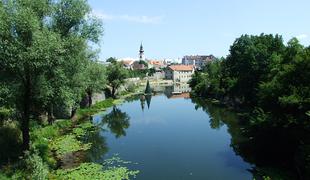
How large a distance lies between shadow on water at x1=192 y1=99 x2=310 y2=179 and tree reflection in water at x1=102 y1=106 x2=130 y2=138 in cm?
1458

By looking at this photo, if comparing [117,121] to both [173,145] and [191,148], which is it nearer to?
[173,145]

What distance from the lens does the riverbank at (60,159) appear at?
2194cm

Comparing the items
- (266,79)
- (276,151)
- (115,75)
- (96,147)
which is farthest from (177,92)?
(276,151)

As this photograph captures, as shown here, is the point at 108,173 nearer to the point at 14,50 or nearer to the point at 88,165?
the point at 88,165

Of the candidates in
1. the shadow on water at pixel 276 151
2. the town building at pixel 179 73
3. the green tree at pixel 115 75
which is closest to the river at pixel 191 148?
the shadow on water at pixel 276 151

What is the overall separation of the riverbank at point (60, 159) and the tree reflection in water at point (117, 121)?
3.13m

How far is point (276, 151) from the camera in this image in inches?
1132

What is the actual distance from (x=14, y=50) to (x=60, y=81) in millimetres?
5241

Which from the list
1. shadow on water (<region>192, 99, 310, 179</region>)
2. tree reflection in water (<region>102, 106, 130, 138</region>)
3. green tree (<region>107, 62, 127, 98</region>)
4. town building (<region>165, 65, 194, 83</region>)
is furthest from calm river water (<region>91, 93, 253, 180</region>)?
town building (<region>165, 65, 194, 83</region>)

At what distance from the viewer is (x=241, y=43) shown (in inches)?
2453

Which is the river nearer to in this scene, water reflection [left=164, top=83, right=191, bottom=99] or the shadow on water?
the shadow on water

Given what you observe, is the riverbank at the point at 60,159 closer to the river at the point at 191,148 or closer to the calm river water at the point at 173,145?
the river at the point at 191,148

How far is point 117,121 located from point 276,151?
27764 millimetres

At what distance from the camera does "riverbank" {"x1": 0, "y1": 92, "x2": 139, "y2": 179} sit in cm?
2194
